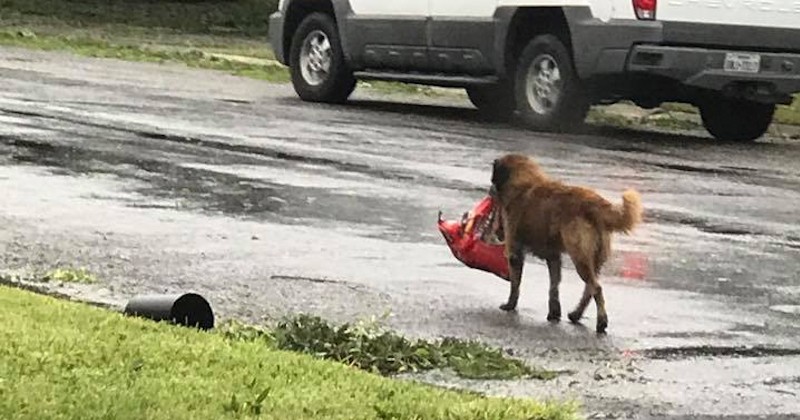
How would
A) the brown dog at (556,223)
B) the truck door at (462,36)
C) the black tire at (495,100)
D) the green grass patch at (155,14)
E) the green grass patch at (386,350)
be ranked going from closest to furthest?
the green grass patch at (386,350) < the brown dog at (556,223) < the truck door at (462,36) < the black tire at (495,100) < the green grass patch at (155,14)

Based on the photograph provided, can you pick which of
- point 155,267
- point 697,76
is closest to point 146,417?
point 155,267

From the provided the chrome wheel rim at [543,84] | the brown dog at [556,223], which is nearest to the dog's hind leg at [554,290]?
the brown dog at [556,223]

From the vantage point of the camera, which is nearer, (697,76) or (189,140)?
(189,140)

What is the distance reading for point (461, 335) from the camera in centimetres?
598

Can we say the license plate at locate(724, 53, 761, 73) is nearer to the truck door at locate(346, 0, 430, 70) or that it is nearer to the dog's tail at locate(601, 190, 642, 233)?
the truck door at locate(346, 0, 430, 70)

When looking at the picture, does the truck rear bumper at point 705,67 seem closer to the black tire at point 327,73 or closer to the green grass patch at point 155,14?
the black tire at point 327,73

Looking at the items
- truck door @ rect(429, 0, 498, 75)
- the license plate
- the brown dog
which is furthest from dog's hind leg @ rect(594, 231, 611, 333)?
truck door @ rect(429, 0, 498, 75)

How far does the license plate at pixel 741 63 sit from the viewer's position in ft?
44.4

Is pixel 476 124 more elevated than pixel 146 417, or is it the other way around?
pixel 146 417

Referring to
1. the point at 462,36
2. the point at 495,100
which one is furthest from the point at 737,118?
the point at 495,100

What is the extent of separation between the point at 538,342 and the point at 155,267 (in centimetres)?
187

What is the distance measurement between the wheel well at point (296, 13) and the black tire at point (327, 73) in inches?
3.8

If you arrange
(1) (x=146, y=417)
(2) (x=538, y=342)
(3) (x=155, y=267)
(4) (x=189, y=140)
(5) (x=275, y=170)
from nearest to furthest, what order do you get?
(1) (x=146, y=417), (2) (x=538, y=342), (3) (x=155, y=267), (5) (x=275, y=170), (4) (x=189, y=140)

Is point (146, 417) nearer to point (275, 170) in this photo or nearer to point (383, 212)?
point (383, 212)
